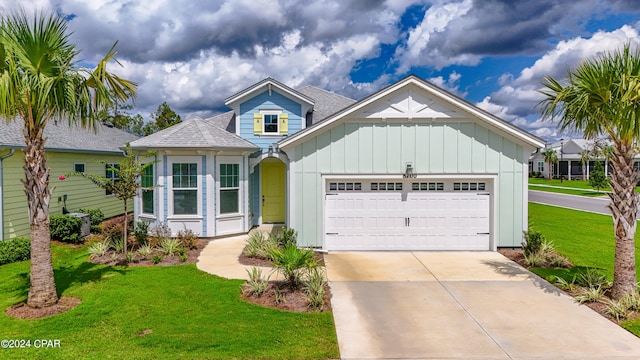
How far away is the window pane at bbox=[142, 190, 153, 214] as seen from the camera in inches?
508

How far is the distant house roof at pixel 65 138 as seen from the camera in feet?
37.1

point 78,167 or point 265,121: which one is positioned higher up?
point 265,121

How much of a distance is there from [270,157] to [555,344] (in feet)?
36.3

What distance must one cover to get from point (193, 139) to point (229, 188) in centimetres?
206

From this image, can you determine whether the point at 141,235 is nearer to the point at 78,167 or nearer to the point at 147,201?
the point at 147,201

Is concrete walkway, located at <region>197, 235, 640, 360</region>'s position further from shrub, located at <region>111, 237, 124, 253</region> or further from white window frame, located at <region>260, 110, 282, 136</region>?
white window frame, located at <region>260, 110, 282, 136</region>

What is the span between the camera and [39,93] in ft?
20.8

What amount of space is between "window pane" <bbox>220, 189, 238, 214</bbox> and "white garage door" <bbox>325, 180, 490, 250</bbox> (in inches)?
152

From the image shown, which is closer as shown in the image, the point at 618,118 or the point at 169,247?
the point at 618,118

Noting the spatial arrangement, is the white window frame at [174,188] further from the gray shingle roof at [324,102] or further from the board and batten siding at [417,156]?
the gray shingle roof at [324,102]

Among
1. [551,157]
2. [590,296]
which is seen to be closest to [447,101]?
[590,296]

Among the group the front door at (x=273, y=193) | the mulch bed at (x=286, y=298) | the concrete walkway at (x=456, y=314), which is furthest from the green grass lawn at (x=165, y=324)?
the front door at (x=273, y=193)

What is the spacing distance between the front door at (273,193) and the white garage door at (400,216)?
452 cm

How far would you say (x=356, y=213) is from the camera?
11.2 meters
